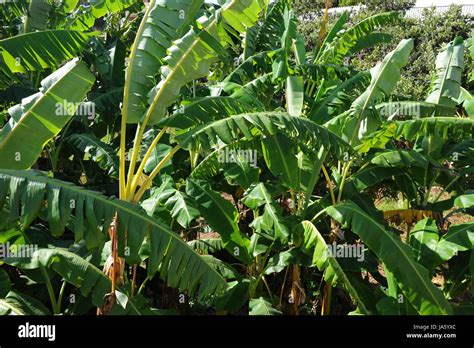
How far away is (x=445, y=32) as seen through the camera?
1423 centimetres

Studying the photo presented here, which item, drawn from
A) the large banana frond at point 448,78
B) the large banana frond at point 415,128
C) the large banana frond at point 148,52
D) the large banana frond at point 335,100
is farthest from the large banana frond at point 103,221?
the large banana frond at point 448,78

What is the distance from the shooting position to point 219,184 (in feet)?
25.0

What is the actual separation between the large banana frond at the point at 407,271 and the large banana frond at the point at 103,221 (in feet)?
4.87

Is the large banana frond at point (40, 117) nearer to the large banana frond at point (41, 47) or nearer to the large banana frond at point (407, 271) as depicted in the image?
the large banana frond at point (41, 47)

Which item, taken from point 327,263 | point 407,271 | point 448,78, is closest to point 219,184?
point 327,263

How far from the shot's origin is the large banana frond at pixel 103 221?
4406 mm

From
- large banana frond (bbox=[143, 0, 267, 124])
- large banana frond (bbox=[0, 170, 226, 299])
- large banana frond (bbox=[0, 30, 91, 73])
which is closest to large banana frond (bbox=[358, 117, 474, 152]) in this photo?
large banana frond (bbox=[143, 0, 267, 124])

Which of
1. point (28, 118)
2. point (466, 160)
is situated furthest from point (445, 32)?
point (28, 118)

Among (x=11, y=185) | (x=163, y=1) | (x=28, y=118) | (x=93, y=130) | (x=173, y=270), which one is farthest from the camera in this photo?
(x=93, y=130)

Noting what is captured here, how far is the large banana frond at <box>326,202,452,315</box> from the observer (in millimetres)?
5449

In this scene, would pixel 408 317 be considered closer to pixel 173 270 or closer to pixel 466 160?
pixel 173 270

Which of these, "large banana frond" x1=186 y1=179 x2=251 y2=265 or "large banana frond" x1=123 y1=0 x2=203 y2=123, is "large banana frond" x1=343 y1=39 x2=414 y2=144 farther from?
"large banana frond" x1=123 y1=0 x2=203 y2=123

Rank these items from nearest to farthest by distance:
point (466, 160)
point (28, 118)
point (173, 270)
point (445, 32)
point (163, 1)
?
point (173, 270) → point (28, 118) → point (163, 1) → point (466, 160) → point (445, 32)

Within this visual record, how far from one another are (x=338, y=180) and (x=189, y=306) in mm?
2205
